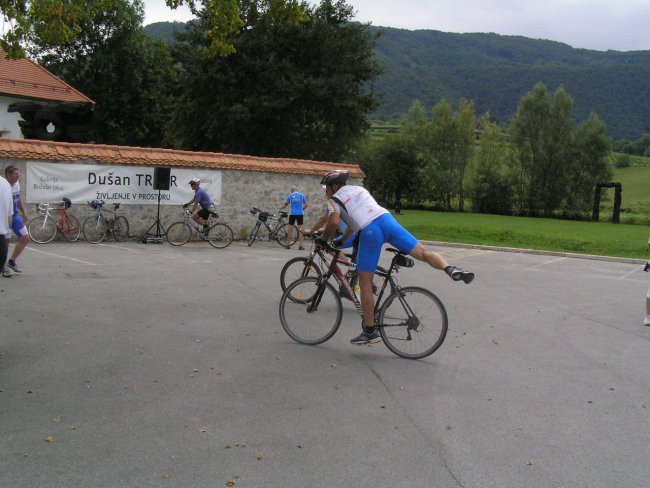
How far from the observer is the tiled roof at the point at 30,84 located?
106 ft

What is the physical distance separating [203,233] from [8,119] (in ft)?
64.0

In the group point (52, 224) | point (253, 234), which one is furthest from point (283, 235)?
point (52, 224)

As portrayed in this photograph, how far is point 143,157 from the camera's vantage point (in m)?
18.7

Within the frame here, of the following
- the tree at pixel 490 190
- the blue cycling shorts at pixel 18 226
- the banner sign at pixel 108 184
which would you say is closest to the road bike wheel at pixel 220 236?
the banner sign at pixel 108 184

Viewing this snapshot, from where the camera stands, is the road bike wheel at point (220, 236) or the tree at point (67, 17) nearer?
the tree at point (67, 17)

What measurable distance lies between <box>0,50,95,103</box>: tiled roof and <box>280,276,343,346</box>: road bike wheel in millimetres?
29217

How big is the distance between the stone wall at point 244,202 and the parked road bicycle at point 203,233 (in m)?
1.17

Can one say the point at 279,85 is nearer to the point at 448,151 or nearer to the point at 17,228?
the point at 17,228

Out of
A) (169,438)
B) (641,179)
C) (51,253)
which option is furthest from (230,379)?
(641,179)

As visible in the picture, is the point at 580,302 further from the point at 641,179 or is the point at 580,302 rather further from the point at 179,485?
the point at 641,179

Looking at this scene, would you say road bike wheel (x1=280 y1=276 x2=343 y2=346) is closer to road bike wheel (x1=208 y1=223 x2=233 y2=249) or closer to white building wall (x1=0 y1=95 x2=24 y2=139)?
road bike wheel (x1=208 y1=223 x2=233 y2=249)

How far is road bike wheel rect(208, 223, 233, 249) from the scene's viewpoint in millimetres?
17894

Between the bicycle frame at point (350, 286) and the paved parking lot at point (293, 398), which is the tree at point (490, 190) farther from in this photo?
the bicycle frame at point (350, 286)

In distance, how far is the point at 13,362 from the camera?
6051 millimetres
